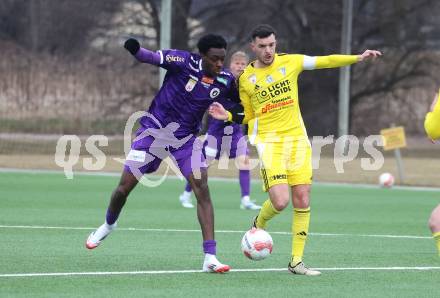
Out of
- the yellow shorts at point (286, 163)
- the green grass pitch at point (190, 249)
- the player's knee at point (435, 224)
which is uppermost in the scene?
the yellow shorts at point (286, 163)

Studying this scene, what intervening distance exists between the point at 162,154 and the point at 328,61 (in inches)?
75.7

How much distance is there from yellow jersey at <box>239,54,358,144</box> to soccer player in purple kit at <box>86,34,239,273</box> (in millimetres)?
194

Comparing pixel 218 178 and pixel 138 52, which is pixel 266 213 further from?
pixel 218 178

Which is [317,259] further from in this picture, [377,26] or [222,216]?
[377,26]

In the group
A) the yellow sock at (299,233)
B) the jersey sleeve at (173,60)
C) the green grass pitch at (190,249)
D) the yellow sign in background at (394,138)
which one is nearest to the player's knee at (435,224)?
the green grass pitch at (190,249)

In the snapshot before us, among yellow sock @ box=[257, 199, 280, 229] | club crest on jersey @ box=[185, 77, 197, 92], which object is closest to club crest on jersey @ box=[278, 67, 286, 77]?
club crest on jersey @ box=[185, 77, 197, 92]

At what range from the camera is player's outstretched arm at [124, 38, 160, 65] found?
9711 millimetres

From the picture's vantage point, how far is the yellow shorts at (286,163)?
1027 centimetres

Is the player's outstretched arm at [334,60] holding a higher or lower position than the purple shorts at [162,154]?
higher

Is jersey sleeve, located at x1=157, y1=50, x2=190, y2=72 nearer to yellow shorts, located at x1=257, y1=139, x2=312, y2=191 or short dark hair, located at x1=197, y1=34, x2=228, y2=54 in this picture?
short dark hair, located at x1=197, y1=34, x2=228, y2=54

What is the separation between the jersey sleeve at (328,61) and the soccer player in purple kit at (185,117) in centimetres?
80

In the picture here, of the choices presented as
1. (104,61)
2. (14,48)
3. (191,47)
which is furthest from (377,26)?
(14,48)

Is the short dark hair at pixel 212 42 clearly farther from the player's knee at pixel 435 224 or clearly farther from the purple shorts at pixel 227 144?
the purple shorts at pixel 227 144

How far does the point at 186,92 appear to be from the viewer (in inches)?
405
